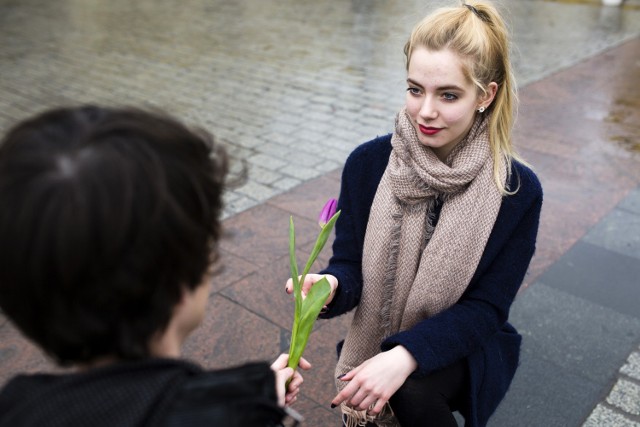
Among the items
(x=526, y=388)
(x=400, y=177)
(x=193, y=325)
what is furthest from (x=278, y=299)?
(x=193, y=325)

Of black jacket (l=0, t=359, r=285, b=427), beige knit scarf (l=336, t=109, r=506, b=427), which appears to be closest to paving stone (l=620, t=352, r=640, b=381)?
beige knit scarf (l=336, t=109, r=506, b=427)

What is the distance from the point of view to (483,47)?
1.96m

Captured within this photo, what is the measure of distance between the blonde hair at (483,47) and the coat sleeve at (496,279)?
0.07 meters

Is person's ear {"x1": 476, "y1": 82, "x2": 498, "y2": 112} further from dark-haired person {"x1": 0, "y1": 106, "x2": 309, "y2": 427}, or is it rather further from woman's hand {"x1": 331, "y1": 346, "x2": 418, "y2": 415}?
dark-haired person {"x1": 0, "y1": 106, "x2": 309, "y2": 427}

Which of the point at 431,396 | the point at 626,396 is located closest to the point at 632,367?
the point at 626,396

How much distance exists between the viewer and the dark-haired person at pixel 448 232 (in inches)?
77.5

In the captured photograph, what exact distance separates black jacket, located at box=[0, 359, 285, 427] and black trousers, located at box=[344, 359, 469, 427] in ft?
3.37

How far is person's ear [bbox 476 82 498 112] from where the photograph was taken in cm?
203

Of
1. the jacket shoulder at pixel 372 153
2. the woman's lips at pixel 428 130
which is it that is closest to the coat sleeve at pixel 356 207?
the jacket shoulder at pixel 372 153

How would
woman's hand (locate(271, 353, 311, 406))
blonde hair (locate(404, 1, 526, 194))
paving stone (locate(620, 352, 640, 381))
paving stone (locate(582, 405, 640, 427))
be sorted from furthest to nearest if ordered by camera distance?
paving stone (locate(620, 352, 640, 381)) → paving stone (locate(582, 405, 640, 427)) → blonde hair (locate(404, 1, 526, 194)) → woman's hand (locate(271, 353, 311, 406))

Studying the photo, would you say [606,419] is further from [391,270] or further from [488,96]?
[488,96]

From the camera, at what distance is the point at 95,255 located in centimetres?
93

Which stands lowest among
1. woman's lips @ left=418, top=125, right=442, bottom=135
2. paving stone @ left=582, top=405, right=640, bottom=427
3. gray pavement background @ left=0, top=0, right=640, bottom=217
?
gray pavement background @ left=0, top=0, right=640, bottom=217

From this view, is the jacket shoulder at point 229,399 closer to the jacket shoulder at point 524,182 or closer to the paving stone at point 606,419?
the jacket shoulder at point 524,182
